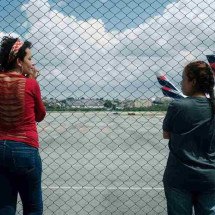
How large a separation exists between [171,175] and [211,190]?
12.3 inches

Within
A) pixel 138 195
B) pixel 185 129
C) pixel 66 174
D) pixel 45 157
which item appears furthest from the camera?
pixel 45 157

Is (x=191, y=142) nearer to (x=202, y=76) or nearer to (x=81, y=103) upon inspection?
(x=202, y=76)

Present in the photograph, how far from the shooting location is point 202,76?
3408 mm

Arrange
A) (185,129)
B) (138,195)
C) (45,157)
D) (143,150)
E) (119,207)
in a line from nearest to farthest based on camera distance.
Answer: (185,129) → (119,207) → (138,195) → (45,157) → (143,150)

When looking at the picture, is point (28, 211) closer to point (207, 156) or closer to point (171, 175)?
point (171, 175)

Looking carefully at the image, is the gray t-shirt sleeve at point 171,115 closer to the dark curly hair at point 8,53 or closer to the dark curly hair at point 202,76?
the dark curly hair at point 202,76

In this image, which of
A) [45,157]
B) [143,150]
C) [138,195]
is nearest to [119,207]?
[138,195]

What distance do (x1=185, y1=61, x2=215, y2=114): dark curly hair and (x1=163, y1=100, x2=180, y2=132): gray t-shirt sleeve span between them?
0.24m

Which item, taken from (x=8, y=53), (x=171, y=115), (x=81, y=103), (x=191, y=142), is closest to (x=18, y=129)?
(x=8, y=53)

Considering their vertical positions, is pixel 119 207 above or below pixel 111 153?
above

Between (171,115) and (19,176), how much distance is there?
46.6 inches

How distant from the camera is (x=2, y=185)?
3.38 m

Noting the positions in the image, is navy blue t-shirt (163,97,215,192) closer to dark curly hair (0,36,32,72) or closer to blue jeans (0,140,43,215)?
blue jeans (0,140,43,215)

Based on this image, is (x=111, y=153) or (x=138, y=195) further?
(x=111, y=153)
